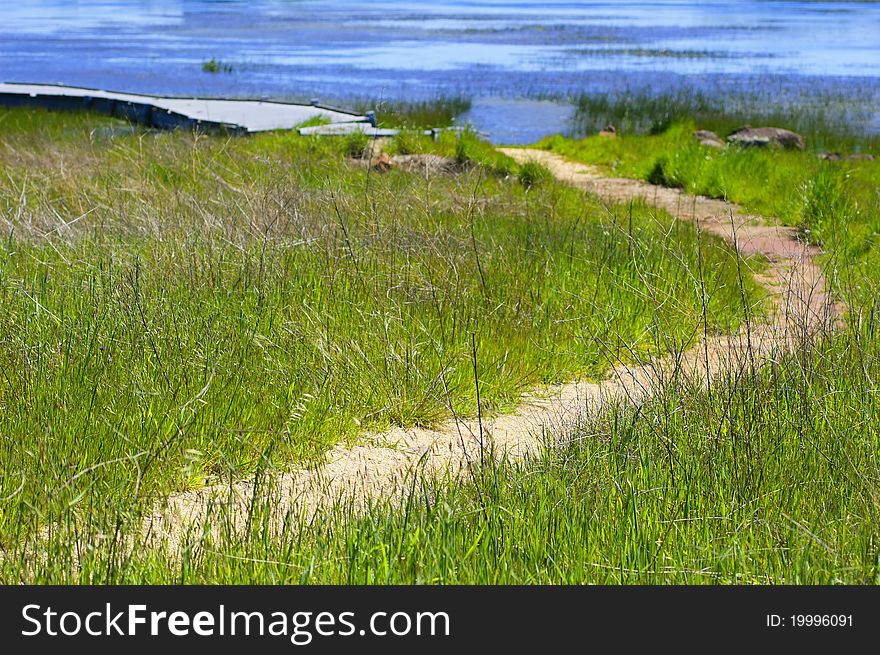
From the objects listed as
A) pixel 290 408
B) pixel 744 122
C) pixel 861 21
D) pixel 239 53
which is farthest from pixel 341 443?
pixel 861 21

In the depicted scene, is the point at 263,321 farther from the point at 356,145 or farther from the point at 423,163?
the point at 356,145

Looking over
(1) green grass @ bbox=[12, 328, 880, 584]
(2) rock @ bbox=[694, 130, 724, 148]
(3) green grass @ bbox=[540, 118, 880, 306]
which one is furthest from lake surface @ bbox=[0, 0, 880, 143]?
(1) green grass @ bbox=[12, 328, 880, 584]

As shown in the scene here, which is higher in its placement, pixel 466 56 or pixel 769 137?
pixel 466 56

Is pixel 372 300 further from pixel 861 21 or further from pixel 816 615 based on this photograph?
pixel 861 21

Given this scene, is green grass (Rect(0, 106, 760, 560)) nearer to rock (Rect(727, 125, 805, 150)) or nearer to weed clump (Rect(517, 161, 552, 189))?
weed clump (Rect(517, 161, 552, 189))

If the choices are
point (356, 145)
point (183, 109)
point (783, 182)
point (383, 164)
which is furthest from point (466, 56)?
point (783, 182)

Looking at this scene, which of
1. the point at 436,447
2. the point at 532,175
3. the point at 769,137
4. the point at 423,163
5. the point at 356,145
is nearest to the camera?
the point at 436,447

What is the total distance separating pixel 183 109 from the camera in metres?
19.6

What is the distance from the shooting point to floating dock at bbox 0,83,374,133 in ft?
57.4

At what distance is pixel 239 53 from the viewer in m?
47.5

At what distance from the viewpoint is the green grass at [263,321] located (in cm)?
415

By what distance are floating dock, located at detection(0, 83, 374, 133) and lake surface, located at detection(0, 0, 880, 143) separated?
17.1ft

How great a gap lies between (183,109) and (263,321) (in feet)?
49.6

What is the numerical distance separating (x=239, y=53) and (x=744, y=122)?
100ft
